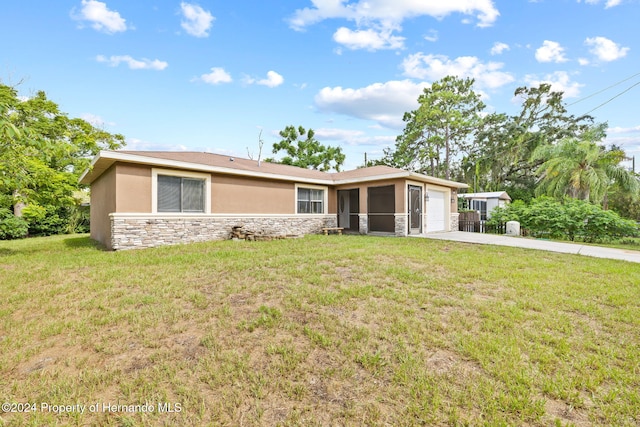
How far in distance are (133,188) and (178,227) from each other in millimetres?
1736

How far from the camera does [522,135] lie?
23.8 meters

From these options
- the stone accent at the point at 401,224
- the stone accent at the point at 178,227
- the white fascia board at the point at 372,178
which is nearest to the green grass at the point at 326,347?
the stone accent at the point at 178,227

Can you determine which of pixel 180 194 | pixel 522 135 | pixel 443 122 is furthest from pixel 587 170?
pixel 180 194

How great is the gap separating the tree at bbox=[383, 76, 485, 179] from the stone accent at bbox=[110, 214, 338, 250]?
20263 millimetres

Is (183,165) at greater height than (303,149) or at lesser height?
lesser

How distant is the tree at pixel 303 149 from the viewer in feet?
89.6

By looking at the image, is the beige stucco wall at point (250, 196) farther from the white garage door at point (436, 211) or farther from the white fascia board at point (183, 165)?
the white garage door at point (436, 211)

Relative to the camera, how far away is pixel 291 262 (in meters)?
6.13

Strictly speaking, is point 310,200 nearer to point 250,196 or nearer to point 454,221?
point 250,196

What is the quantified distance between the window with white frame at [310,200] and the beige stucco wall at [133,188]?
6199 millimetres

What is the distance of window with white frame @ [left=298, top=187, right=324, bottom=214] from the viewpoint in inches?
512

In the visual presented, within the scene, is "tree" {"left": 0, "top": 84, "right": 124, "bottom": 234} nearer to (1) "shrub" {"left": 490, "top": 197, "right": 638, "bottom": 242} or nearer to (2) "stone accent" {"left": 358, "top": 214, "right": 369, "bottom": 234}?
(2) "stone accent" {"left": 358, "top": 214, "right": 369, "bottom": 234}

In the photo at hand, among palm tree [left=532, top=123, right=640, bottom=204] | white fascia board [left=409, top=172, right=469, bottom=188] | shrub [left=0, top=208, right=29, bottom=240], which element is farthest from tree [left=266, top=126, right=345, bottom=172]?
shrub [left=0, top=208, right=29, bottom=240]

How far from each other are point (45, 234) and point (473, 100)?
34.1 meters
